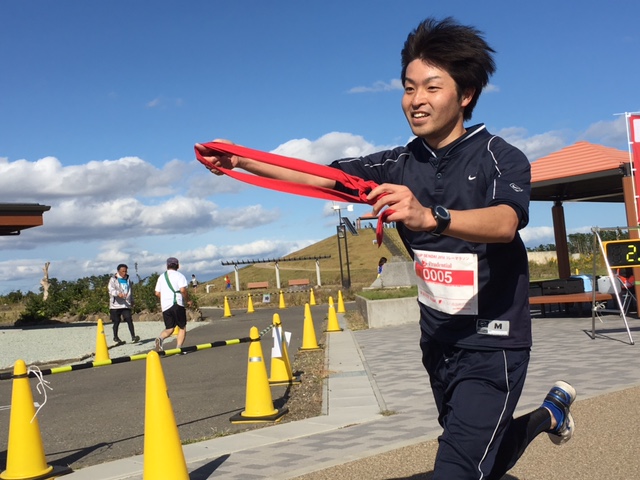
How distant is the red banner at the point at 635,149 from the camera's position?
16453mm

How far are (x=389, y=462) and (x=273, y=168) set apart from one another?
3082 millimetres

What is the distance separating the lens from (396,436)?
6.85 m

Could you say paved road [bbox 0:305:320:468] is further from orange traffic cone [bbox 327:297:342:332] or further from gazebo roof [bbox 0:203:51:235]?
gazebo roof [bbox 0:203:51:235]

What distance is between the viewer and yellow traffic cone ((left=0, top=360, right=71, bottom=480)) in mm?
6391

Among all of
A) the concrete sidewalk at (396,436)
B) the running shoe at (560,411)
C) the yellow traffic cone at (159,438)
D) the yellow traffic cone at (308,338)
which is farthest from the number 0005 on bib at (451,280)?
the yellow traffic cone at (308,338)

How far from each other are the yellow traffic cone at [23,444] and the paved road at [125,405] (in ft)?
1.46

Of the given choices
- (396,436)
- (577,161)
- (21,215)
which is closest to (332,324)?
(577,161)

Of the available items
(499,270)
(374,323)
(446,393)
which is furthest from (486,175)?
(374,323)

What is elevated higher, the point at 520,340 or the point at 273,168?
the point at 273,168

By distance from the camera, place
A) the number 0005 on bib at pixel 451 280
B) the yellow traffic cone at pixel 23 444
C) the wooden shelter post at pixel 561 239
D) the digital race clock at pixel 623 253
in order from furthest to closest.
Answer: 1. the wooden shelter post at pixel 561 239
2. the digital race clock at pixel 623 253
3. the yellow traffic cone at pixel 23 444
4. the number 0005 on bib at pixel 451 280

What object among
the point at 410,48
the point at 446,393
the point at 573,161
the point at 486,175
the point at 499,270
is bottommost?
the point at 446,393

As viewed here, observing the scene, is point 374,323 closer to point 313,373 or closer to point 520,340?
point 313,373

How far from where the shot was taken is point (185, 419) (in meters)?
8.85

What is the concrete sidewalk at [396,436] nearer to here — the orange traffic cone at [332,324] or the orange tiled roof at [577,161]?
the orange traffic cone at [332,324]
